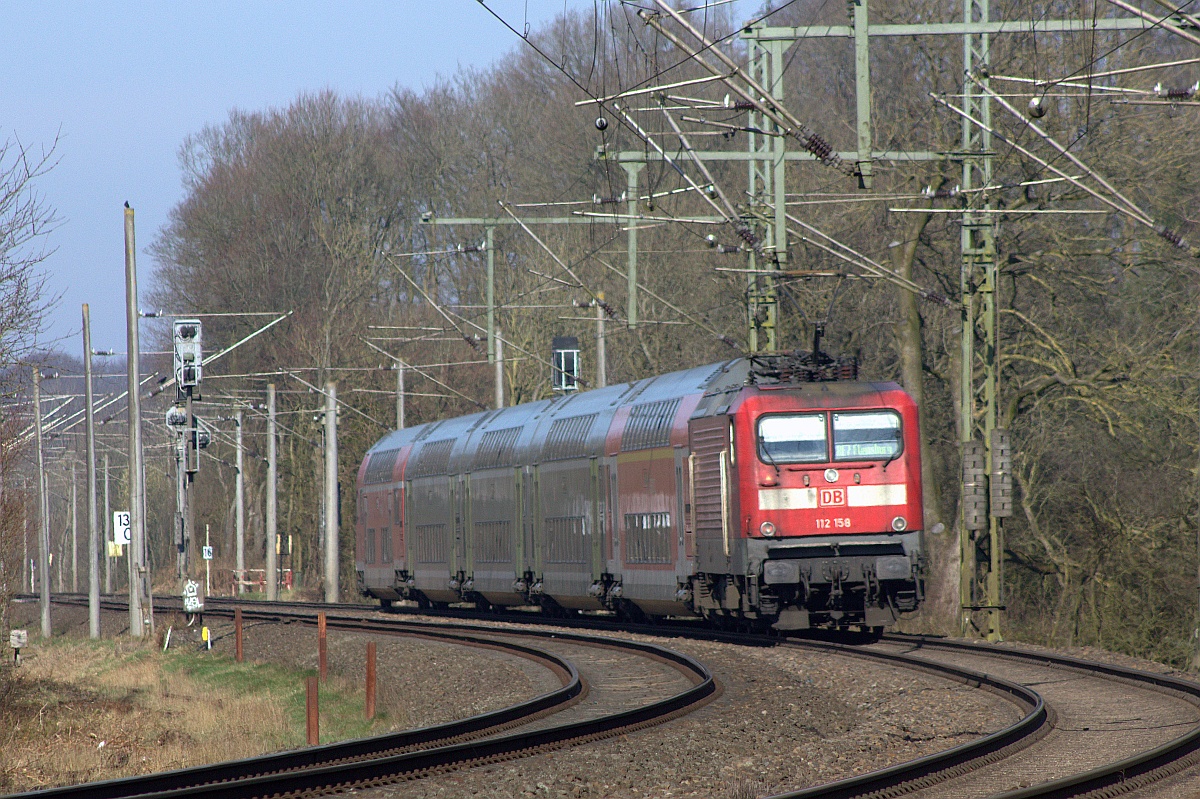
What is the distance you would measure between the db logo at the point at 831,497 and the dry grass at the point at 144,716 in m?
5.88

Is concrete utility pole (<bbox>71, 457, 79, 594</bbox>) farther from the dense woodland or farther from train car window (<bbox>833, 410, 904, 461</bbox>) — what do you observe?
train car window (<bbox>833, 410, 904, 461</bbox>)

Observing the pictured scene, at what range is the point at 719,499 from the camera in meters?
20.3

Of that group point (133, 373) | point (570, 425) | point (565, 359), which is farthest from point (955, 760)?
point (565, 359)

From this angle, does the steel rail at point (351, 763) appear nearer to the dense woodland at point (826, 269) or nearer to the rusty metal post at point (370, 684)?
the rusty metal post at point (370, 684)

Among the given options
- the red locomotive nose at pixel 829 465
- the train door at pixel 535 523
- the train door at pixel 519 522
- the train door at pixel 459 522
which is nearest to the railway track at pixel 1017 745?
the red locomotive nose at pixel 829 465

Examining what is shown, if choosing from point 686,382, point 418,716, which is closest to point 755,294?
point 686,382

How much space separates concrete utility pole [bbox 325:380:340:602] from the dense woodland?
2.32ft

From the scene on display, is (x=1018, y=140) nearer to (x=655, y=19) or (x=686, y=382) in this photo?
(x=686, y=382)

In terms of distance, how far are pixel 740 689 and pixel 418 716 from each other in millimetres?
3376

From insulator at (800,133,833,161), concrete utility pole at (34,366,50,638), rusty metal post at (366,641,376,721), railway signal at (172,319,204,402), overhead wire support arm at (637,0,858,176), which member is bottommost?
rusty metal post at (366,641,376,721)

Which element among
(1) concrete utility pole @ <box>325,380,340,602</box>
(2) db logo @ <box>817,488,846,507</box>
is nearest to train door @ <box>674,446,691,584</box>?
(2) db logo @ <box>817,488,846,507</box>

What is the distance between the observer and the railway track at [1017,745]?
10.1 meters

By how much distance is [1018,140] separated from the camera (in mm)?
28234

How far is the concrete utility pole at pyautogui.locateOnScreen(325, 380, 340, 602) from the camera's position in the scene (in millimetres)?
44656
